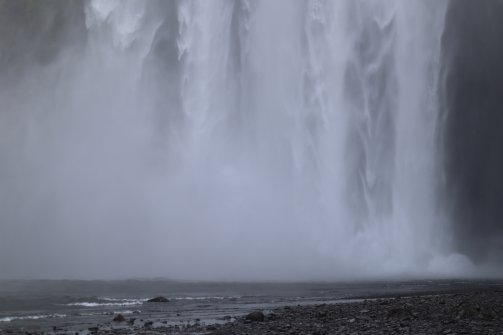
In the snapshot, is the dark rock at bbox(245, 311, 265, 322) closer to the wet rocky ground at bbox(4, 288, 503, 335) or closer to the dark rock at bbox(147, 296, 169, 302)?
the wet rocky ground at bbox(4, 288, 503, 335)

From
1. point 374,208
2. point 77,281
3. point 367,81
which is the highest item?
point 367,81

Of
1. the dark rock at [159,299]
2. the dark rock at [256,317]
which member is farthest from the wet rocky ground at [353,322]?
the dark rock at [159,299]

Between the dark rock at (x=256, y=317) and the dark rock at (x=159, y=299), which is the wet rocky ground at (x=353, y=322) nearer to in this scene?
the dark rock at (x=256, y=317)

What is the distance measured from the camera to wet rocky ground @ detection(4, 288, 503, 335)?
1778cm

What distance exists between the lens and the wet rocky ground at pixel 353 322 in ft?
58.3

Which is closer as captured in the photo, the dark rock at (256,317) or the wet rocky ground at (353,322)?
the wet rocky ground at (353,322)

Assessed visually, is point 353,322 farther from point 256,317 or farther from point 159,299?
point 159,299

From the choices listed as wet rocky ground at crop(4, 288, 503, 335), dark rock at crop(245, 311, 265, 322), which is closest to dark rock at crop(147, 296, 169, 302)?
wet rocky ground at crop(4, 288, 503, 335)

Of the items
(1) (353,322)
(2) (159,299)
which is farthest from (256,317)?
(2) (159,299)

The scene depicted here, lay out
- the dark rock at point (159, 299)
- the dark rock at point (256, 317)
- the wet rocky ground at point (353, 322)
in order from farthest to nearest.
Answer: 1. the dark rock at point (159, 299)
2. the dark rock at point (256, 317)
3. the wet rocky ground at point (353, 322)

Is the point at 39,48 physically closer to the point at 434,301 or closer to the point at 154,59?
the point at 154,59

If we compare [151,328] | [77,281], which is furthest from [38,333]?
[77,281]

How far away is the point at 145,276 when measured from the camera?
1577 inches

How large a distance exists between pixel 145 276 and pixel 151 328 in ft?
69.1
